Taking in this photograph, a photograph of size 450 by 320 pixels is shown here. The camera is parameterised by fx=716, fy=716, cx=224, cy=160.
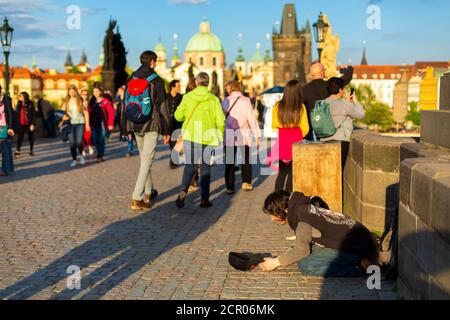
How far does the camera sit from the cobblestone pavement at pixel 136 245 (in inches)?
211

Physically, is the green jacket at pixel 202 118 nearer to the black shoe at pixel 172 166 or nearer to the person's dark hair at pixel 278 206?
the person's dark hair at pixel 278 206

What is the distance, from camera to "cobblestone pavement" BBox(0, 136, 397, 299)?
5.36 metres

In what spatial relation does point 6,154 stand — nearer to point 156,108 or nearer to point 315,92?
point 156,108

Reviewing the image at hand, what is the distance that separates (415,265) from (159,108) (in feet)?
19.1

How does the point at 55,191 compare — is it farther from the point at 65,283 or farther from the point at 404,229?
the point at 404,229

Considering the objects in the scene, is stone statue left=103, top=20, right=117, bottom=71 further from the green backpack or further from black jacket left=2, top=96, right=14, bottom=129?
the green backpack

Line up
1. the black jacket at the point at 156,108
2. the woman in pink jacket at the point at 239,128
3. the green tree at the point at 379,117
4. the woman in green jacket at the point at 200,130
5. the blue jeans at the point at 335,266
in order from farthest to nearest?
1. the green tree at the point at 379,117
2. the woman in pink jacket at the point at 239,128
3. the woman in green jacket at the point at 200,130
4. the black jacket at the point at 156,108
5. the blue jeans at the point at 335,266

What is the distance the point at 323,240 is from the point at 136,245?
2.15 meters

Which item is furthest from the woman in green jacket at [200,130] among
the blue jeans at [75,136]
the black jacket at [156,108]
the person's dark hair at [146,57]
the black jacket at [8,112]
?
the blue jeans at [75,136]

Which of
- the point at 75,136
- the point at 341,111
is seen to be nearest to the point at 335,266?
the point at 341,111

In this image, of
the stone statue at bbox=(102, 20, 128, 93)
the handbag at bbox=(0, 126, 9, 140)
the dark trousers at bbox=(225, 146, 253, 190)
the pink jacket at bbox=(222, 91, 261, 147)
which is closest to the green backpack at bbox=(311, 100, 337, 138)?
the dark trousers at bbox=(225, 146, 253, 190)

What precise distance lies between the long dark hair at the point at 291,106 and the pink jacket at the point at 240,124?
241cm

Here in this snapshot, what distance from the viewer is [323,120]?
827 centimetres
